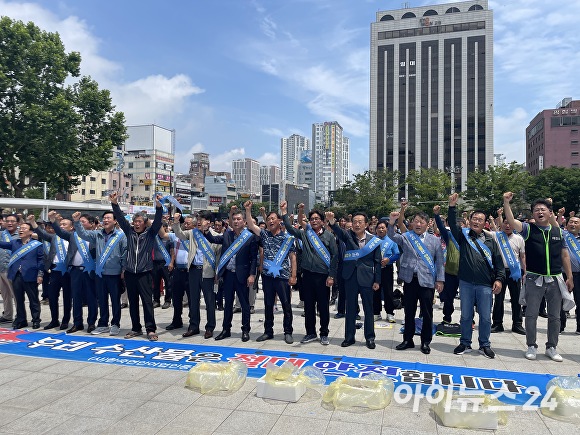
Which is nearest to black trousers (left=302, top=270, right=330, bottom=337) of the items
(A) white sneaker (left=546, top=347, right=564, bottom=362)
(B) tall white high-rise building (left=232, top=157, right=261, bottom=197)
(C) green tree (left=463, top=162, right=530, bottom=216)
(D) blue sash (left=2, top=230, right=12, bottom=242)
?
(A) white sneaker (left=546, top=347, right=564, bottom=362)

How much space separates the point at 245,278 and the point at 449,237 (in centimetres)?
323

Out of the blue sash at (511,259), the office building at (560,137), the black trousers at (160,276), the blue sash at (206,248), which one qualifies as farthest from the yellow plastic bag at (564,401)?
the office building at (560,137)

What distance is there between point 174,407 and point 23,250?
4.93 m

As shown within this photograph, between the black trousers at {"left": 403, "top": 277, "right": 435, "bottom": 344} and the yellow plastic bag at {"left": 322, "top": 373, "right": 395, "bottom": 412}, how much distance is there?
199 cm

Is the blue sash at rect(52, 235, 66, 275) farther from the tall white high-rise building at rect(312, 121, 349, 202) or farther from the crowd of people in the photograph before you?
the tall white high-rise building at rect(312, 121, 349, 202)

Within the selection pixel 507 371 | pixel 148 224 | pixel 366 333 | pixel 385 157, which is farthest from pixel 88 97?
pixel 385 157

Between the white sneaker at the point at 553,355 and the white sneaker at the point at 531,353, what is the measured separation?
15 centimetres

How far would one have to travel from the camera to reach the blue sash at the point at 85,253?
7258 mm

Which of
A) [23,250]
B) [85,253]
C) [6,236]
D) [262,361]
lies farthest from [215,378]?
[6,236]

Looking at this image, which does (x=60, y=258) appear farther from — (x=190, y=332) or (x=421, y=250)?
(x=421, y=250)

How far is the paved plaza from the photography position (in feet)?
12.5

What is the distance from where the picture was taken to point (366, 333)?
6.52 meters

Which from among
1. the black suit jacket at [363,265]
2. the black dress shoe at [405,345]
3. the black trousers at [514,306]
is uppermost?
the black suit jacket at [363,265]

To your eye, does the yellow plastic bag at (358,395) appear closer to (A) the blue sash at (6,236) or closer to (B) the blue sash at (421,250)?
(B) the blue sash at (421,250)
